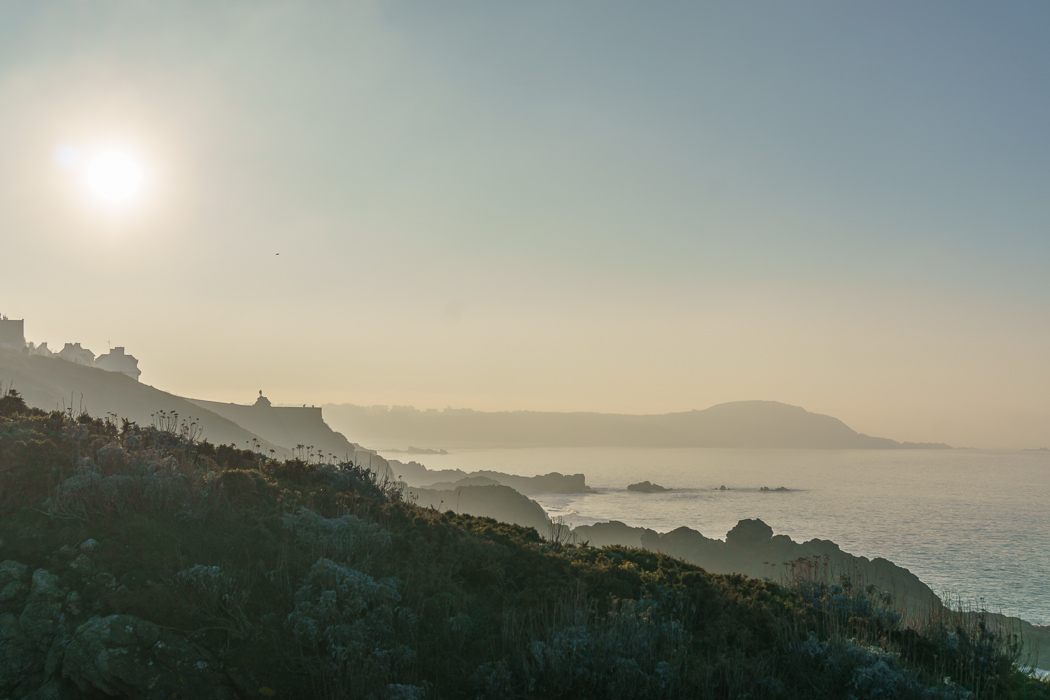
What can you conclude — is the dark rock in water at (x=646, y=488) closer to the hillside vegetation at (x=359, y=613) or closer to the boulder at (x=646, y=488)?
the boulder at (x=646, y=488)

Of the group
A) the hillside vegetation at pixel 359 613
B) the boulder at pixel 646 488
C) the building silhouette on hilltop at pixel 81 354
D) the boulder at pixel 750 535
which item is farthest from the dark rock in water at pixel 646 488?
the hillside vegetation at pixel 359 613

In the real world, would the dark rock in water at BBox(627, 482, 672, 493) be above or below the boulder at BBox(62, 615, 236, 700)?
below

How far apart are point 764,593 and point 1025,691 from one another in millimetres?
3322

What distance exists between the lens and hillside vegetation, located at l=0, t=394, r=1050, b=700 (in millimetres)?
6867

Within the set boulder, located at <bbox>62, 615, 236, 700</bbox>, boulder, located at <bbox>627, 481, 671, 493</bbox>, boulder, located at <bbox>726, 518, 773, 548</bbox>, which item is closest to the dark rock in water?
boulder, located at <bbox>627, 481, 671, 493</bbox>

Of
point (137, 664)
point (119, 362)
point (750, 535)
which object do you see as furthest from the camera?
point (119, 362)

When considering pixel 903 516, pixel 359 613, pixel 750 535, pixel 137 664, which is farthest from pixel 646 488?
pixel 137 664

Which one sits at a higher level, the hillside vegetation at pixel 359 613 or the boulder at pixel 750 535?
the hillside vegetation at pixel 359 613

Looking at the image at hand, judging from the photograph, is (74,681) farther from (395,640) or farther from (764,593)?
(764,593)

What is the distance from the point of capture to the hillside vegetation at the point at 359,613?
687cm

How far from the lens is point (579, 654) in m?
7.35

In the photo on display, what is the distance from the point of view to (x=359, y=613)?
26.1 ft

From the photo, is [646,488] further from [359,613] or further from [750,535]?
[359,613]

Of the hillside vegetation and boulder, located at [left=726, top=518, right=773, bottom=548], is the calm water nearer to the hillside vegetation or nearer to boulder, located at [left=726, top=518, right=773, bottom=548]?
boulder, located at [left=726, top=518, right=773, bottom=548]
